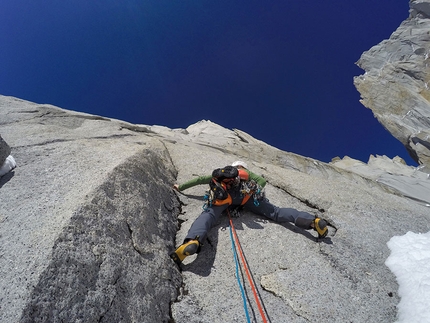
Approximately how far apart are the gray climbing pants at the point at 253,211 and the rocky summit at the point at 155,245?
10.9 inches

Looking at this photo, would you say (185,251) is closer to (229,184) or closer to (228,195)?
(228,195)

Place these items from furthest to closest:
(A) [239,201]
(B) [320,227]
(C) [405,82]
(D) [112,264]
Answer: (C) [405,82] < (A) [239,201] < (B) [320,227] < (D) [112,264]

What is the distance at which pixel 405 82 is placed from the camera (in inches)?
1296

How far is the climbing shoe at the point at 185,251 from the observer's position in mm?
4402

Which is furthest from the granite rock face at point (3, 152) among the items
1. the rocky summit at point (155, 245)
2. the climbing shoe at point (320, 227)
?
the climbing shoe at point (320, 227)

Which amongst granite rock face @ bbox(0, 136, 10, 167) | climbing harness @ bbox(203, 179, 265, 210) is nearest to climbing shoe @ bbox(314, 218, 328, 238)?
climbing harness @ bbox(203, 179, 265, 210)

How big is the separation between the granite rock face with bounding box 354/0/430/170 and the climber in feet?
104

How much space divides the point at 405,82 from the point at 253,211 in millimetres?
38771

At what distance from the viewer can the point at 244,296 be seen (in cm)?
419

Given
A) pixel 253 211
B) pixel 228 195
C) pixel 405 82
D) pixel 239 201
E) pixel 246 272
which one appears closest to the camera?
pixel 246 272

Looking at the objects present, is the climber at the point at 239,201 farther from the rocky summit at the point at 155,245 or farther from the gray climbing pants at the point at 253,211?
the rocky summit at the point at 155,245

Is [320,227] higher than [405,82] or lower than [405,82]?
lower

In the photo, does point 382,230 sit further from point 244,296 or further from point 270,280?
point 244,296

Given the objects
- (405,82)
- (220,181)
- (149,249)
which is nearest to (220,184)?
(220,181)
